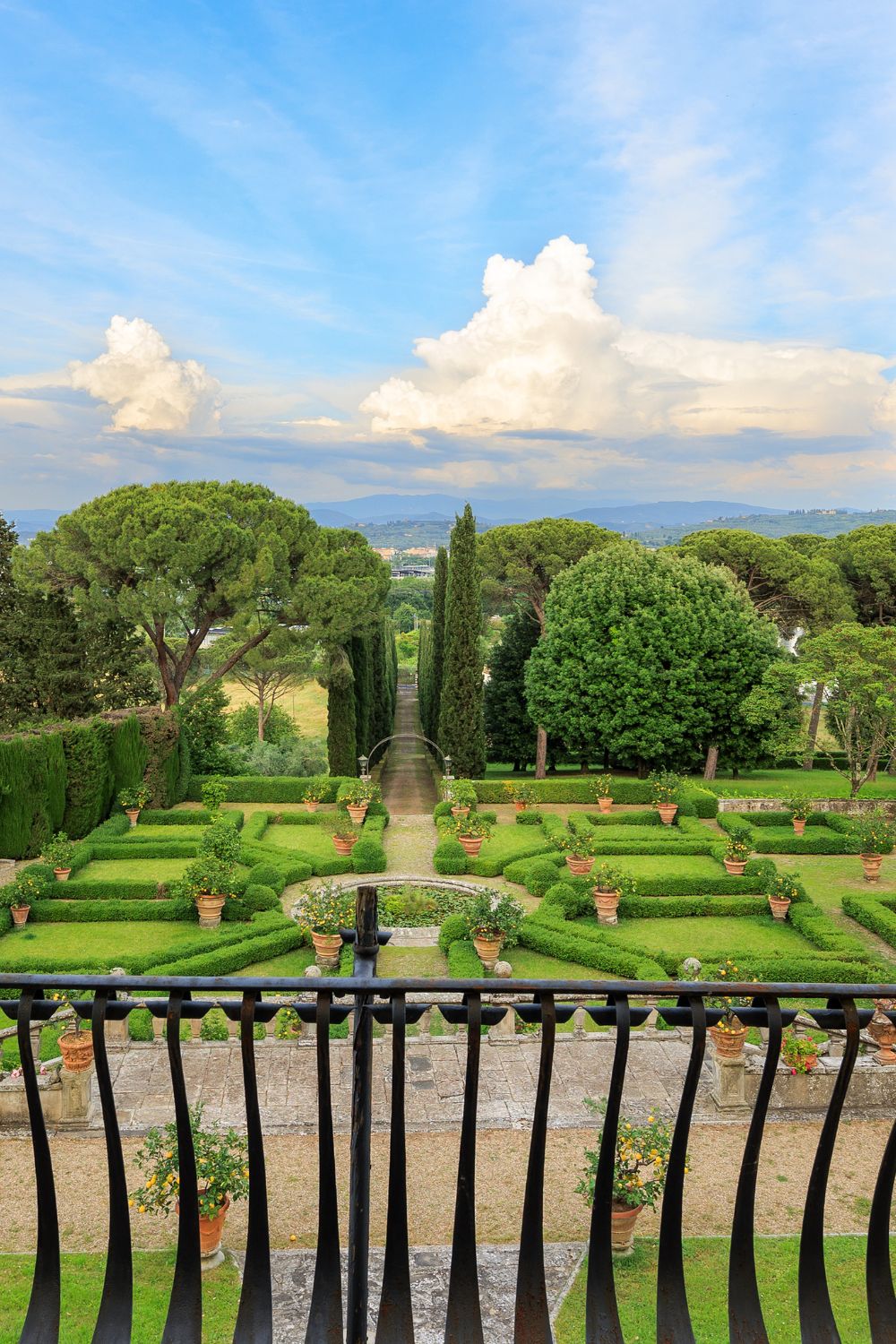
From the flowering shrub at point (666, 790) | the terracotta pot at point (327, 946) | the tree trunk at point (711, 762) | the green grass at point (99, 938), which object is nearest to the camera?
the terracotta pot at point (327, 946)

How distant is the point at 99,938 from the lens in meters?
14.1

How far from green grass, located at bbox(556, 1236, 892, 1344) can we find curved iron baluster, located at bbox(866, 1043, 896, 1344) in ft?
11.0

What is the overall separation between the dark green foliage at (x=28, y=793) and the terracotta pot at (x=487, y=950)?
976cm

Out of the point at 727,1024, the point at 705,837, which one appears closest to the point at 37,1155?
the point at 727,1024

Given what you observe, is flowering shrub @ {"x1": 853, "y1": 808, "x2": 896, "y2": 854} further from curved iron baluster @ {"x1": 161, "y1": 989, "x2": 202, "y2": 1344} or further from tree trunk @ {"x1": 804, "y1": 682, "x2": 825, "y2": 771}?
curved iron baluster @ {"x1": 161, "y1": 989, "x2": 202, "y2": 1344}

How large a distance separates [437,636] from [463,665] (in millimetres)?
6056

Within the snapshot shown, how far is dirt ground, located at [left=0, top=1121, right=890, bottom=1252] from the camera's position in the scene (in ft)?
22.6

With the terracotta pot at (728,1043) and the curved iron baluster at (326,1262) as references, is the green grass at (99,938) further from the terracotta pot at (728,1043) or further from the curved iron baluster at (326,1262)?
the curved iron baluster at (326,1262)

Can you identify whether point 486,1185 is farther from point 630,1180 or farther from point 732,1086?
point 732,1086

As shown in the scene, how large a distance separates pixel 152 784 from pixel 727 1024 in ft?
51.9

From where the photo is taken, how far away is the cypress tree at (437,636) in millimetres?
32031

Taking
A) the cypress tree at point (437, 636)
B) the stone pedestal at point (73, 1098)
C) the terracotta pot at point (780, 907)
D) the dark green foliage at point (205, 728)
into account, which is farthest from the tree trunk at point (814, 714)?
the stone pedestal at point (73, 1098)

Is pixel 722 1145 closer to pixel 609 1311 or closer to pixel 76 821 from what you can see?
pixel 609 1311

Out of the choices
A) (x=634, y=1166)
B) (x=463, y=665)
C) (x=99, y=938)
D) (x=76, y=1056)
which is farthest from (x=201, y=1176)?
(x=463, y=665)
